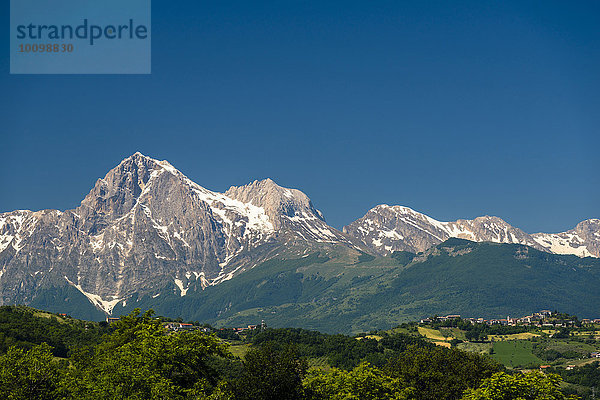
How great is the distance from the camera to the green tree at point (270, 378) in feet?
263

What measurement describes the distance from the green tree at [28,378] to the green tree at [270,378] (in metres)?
22.7

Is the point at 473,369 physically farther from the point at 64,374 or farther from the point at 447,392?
the point at 64,374

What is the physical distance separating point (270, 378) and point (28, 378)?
96.8ft

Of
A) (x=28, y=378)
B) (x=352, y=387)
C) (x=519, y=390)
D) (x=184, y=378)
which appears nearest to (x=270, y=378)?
(x=184, y=378)

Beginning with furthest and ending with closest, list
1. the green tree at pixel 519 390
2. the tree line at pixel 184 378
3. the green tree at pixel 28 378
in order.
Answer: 1. the green tree at pixel 519 390
2. the green tree at pixel 28 378
3. the tree line at pixel 184 378

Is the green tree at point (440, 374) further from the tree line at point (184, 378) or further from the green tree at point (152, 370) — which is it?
the green tree at point (152, 370)

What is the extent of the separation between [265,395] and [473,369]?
5409cm

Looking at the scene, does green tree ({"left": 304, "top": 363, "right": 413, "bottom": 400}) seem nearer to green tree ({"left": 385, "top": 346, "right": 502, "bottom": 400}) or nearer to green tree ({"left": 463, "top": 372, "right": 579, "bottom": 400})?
green tree ({"left": 385, "top": 346, "right": 502, "bottom": 400})

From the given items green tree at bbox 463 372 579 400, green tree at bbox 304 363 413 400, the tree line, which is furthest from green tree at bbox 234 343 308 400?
green tree at bbox 463 372 579 400

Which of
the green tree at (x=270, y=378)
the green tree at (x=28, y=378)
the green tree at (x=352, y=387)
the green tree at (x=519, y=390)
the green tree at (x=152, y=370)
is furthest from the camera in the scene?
the green tree at (x=352, y=387)

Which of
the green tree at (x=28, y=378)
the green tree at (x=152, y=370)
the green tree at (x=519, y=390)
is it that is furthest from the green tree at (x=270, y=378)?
the green tree at (x=519, y=390)

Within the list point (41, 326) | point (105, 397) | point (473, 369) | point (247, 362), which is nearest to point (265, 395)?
point (247, 362)

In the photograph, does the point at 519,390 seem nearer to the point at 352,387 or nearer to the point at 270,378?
the point at 352,387

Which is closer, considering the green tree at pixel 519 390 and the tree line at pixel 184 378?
the tree line at pixel 184 378
